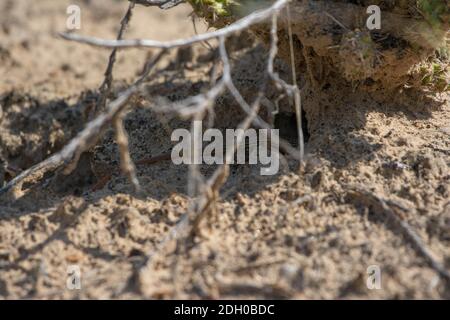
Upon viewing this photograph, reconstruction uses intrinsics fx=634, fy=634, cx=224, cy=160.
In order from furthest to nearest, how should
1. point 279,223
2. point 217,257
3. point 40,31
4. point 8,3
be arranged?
point 8,3, point 40,31, point 279,223, point 217,257

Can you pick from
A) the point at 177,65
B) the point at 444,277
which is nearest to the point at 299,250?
the point at 444,277

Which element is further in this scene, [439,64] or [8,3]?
[8,3]

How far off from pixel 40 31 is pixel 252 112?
10.8 feet

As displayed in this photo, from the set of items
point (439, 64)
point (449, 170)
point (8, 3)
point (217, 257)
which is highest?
point (8, 3)

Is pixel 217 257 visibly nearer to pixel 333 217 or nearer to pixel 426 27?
pixel 333 217

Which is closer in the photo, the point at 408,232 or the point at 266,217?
the point at 408,232

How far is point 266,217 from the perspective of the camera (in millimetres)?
2348

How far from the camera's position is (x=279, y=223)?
90.7 inches

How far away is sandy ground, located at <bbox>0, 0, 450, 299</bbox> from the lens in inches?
82.4

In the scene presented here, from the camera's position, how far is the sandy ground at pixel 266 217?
2.09 metres

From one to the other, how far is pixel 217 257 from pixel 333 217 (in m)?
0.47

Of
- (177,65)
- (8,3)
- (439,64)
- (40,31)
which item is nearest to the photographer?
(439,64)

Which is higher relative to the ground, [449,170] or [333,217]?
[449,170]
